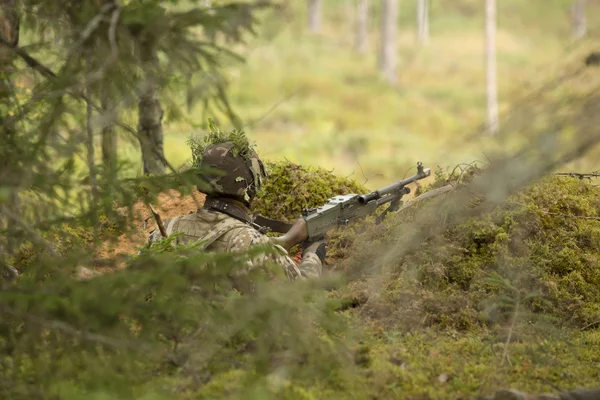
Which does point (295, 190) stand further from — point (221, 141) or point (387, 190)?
point (221, 141)

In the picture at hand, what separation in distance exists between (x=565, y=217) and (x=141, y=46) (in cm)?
429

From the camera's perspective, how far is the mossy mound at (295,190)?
7.44 m

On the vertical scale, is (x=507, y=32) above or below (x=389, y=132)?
above

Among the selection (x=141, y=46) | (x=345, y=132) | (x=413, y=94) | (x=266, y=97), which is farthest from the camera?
(x=413, y=94)

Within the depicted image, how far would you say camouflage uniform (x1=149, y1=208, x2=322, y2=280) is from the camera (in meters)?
5.06

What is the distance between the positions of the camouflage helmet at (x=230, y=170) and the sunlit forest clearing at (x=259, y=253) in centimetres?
33

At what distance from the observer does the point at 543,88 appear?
3396 mm

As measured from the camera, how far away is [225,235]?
5.14m

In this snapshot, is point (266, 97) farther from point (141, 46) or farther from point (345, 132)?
point (141, 46)

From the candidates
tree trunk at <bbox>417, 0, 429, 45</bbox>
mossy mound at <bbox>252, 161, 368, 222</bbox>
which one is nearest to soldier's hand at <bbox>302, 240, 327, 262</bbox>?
mossy mound at <bbox>252, 161, 368, 222</bbox>

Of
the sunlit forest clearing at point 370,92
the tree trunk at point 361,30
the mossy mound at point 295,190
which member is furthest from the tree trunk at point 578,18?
the mossy mound at point 295,190

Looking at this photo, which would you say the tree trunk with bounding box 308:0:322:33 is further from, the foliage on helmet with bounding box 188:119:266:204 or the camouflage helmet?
the camouflage helmet

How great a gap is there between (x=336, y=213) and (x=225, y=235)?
4.57 feet

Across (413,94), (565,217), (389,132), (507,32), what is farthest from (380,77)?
(565,217)
